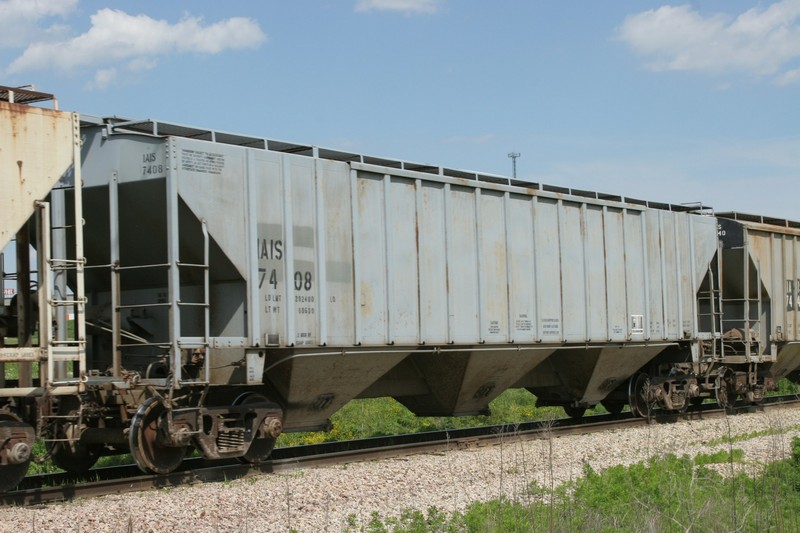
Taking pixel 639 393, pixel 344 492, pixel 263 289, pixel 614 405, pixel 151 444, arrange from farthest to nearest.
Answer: pixel 614 405, pixel 639 393, pixel 263 289, pixel 151 444, pixel 344 492

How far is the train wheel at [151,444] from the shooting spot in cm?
1030

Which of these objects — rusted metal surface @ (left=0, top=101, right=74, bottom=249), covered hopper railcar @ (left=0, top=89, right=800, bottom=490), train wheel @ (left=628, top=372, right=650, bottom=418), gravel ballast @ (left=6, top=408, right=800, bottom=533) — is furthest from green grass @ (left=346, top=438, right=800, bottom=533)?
train wheel @ (left=628, top=372, right=650, bottom=418)

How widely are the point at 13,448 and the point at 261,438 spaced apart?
11.3ft

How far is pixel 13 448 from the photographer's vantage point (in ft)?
29.7

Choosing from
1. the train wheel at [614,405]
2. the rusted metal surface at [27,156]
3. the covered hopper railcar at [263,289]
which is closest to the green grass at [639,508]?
the covered hopper railcar at [263,289]

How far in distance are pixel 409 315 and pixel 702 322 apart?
10221 mm

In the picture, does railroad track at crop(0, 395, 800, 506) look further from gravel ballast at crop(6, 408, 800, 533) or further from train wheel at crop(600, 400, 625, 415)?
train wheel at crop(600, 400, 625, 415)

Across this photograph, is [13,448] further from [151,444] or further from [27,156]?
[27,156]

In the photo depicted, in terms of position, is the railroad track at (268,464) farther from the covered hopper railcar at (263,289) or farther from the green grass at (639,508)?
the green grass at (639,508)

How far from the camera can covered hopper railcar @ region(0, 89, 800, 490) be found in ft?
32.1

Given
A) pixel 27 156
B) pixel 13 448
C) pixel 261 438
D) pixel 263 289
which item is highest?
pixel 27 156

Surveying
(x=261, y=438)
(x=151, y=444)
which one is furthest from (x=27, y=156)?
(x=261, y=438)

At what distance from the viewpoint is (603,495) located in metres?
8.98

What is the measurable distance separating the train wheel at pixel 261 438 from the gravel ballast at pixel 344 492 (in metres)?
0.52
